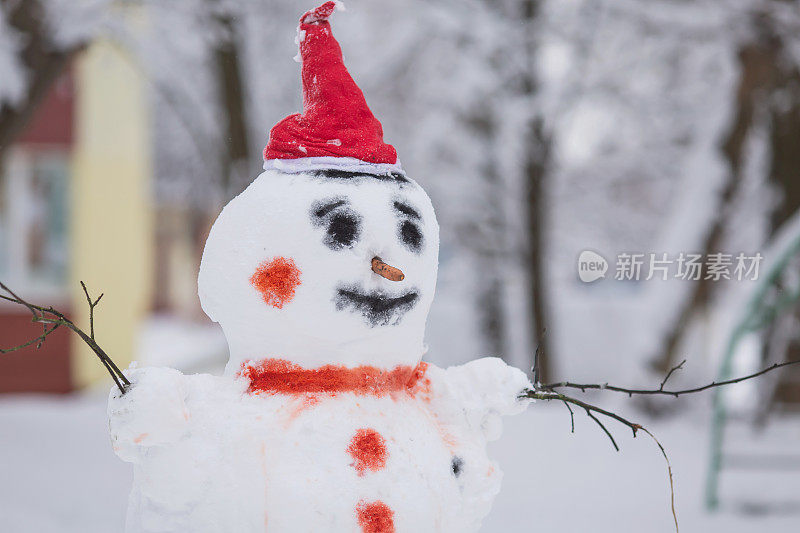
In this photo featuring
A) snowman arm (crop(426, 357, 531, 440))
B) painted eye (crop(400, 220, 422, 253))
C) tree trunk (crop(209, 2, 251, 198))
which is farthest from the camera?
tree trunk (crop(209, 2, 251, 198))

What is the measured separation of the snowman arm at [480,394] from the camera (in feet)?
7.42

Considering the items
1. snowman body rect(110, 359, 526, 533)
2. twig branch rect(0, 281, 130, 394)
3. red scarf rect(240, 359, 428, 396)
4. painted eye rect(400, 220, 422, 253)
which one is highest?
painted eye rect(400, 220, 422, 253)

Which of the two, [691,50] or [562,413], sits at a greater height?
[691,50]

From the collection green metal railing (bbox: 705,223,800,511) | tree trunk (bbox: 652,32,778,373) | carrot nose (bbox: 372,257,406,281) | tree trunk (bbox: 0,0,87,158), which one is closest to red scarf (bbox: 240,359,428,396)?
carrot nose (bbox: 372,257,406,281)

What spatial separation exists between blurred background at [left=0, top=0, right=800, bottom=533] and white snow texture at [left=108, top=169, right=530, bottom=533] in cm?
115

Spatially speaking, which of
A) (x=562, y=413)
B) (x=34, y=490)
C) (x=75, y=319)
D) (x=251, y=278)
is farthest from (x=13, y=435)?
(x=251, y=278)

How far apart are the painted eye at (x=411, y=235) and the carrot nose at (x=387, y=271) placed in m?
0.12

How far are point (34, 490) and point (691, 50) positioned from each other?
658cm

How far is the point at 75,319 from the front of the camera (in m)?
8.55

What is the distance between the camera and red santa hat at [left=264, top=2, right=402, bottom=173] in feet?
7.05

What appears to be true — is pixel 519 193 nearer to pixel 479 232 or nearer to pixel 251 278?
pixel 479 232

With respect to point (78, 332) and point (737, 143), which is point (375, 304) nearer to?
point (78, 332)

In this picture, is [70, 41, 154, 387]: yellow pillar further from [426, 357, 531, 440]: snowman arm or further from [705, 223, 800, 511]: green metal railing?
[426, 357, 531, 440]: snowman arm

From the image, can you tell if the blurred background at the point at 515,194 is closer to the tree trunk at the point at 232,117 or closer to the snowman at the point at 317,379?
the tree trunk at the point at 232,117
